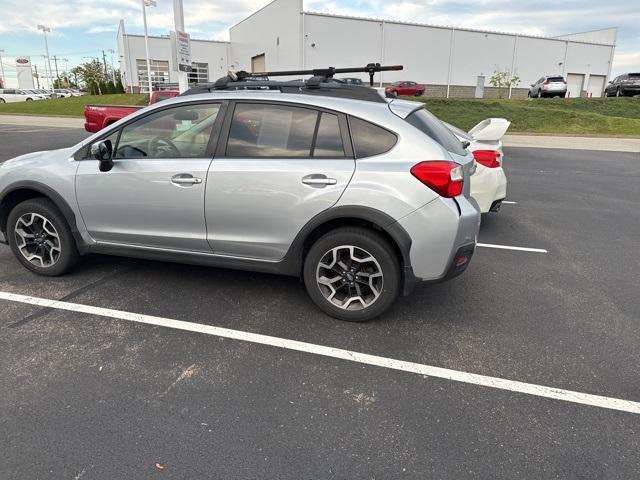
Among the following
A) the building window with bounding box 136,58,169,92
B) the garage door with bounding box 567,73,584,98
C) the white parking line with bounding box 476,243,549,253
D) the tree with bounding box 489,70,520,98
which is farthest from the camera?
the garage door with bounding box 567,73,584,98

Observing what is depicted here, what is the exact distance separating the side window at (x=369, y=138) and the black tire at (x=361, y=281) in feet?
1.88

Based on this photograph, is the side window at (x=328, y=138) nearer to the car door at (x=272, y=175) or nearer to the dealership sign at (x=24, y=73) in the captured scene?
the car door at (x=272, y=175)

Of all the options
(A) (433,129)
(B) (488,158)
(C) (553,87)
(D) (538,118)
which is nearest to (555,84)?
(C) (553,87)

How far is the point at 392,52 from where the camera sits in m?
42.6

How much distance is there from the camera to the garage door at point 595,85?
171ft

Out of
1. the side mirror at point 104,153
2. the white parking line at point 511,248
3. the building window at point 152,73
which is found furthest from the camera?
the building window at point 152,73

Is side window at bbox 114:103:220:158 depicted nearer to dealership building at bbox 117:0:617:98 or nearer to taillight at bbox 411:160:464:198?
taillight at bbox 411:160:464:198

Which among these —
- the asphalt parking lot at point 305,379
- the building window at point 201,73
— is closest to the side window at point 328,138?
the asphalt parking lot at point 305,379

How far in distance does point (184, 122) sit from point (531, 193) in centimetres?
696

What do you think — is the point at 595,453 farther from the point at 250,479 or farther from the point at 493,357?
the point at 250,479

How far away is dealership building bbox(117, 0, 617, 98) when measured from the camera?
3966cm

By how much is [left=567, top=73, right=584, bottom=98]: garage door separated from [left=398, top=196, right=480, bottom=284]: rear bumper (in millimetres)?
56428

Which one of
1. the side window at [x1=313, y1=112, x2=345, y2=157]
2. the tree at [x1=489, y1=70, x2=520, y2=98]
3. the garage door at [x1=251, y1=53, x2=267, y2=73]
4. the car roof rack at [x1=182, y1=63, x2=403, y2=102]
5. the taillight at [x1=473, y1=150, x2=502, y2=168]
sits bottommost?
the taillight at [x1=473, y1=150, x2=502, y2=168]

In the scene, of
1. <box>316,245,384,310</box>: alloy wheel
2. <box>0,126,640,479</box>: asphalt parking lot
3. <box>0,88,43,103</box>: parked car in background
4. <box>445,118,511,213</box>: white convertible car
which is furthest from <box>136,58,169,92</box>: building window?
<box>316,245,384,310</box>: alloy wheel
